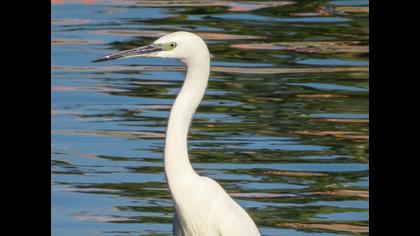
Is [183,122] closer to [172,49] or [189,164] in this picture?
[189,164]

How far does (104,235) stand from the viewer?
791 cm

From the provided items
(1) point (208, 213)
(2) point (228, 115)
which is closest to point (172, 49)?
(1) point (208, 213)

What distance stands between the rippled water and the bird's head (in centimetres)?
189

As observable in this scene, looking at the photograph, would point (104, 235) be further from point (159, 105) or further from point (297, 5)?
point (297, 5)

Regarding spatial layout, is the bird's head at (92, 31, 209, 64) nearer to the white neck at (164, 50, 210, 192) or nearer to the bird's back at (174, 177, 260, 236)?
the white neck at (164, 50, 210, 192)

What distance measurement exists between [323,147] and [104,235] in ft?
8.83

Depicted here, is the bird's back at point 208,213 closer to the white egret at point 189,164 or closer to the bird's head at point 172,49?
the white egret at point 189,164

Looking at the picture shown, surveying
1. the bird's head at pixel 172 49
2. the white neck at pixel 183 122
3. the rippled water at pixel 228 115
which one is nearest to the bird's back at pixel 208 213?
the white neck at pixel 183 122

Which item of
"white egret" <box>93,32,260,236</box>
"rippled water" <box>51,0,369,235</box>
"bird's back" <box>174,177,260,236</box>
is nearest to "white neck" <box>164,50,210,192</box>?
"white egret" <box>93,32,260,236</box>

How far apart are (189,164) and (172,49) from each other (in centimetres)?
59

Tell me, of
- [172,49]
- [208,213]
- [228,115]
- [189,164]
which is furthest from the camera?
[228,115]

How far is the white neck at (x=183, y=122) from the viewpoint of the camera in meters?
6.25

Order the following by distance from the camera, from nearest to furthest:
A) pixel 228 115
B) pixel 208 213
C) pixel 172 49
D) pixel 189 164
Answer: pixel 172 49
pixel 189 164
pixel 208 213
pixel 228 115

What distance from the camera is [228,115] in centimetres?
1102
